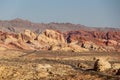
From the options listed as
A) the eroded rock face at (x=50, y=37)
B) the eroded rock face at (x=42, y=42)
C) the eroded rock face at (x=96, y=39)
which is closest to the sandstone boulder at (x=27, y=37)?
the eroded rock face at (x=42, y=42)

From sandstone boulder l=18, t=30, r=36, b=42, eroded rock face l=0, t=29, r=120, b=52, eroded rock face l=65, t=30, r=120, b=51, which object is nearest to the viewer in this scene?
eroded rock face l=0, t=29, r=120, b=52

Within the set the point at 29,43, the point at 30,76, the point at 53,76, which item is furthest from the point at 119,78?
the point at 29,43

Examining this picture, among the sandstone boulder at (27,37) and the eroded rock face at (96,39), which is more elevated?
the sandstone boulder at (27,37)

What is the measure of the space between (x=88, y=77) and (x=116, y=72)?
2.52 m

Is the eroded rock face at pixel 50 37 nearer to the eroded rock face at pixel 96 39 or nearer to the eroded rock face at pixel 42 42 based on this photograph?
the eroded rock face at pixel 42 42

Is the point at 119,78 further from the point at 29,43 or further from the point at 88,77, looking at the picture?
the point at 29,43

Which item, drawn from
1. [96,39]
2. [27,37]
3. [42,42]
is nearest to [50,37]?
[42,42]

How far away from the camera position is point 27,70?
80.1ft

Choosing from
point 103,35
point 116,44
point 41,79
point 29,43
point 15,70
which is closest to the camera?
point 41,79

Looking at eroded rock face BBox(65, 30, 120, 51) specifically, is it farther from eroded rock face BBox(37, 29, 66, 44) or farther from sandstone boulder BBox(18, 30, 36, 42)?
sandstone boulder BBox(18, 30, 36, 42)

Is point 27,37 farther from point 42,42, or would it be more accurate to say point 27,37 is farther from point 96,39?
point 96,39

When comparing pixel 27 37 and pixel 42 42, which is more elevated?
pixel 27 37

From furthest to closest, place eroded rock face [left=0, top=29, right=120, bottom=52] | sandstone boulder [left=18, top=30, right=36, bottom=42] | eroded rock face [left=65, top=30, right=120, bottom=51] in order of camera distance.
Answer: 1. eroded rock face [left=65, top=30, right=120, bottom=51]
2. sandstone boulder [left=18, top=30, right=36, bottom=42]
3. eroded rock face [left=0, top=29, right=120, bottom=52]

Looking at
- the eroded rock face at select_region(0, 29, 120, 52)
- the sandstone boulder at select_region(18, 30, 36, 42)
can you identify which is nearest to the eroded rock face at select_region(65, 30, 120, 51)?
the eroded rock face at select_region(0, 29, 120, 52)
